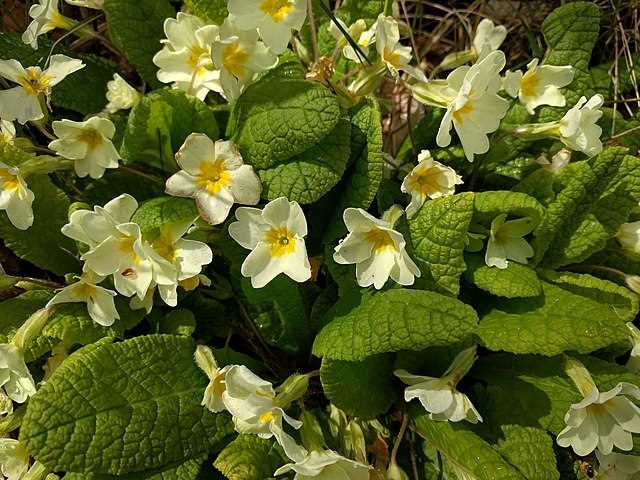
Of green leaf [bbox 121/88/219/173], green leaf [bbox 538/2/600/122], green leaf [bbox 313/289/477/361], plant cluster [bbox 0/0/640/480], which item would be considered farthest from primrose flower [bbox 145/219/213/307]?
green leaf [bbox 538/2/600/122]

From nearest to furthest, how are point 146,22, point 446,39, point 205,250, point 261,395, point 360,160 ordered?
1. point 261,395
2. point 205,250
3. point 360,160
4. point 146,22
5. point 446,39

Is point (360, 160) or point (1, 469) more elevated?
point (360, 160)

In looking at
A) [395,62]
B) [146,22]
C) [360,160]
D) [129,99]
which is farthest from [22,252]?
[395,62]

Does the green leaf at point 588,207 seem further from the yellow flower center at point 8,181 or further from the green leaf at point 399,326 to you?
the yellow flower center at point 8,181

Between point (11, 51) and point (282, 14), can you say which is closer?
point (282, 14)

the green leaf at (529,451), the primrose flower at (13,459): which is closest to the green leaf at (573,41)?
the green leaf at (529,451)

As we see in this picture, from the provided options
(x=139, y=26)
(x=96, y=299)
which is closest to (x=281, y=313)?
(x=96, y=299)

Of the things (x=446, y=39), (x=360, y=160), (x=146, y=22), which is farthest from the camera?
(x=446, y=39)

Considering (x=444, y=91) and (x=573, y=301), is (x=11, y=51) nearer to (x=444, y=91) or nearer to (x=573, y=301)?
(x=444, y=91)
